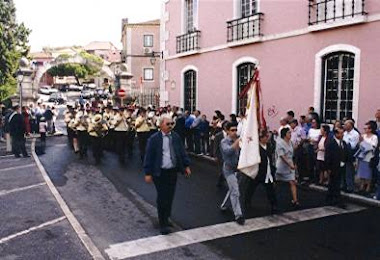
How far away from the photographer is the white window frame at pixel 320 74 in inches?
454

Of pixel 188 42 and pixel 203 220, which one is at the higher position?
pixel 188 42

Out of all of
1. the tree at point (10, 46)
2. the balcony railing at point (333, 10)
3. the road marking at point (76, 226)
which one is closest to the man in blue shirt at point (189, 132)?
the balcony railing at point (333, 10)

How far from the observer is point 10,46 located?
33.3 m

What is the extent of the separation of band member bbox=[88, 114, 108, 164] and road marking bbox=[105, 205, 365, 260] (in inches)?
274

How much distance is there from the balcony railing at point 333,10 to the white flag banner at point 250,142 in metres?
5.40

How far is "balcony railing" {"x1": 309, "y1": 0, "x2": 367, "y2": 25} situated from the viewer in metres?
11.5

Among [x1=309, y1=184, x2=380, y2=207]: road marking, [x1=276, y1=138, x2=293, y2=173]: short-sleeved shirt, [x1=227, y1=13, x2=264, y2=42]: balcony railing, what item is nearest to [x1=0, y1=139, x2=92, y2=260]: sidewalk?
[x1=276, y1=138, x2=293, y2=173]: short-sleeved shirt

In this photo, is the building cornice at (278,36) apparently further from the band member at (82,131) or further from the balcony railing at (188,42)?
the band member at (82,131)

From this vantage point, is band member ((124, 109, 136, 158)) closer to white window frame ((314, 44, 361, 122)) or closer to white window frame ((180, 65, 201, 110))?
white window frame ((180, 65, 201, 110))

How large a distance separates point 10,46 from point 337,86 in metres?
27.5

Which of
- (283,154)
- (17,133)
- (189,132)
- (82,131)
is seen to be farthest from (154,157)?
(17,133)

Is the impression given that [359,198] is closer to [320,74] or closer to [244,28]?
[320,74]

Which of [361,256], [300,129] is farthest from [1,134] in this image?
[361,256]

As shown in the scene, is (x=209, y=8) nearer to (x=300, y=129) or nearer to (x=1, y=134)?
(x=300, y=129)
